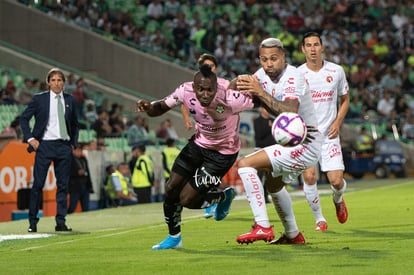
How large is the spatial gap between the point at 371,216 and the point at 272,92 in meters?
6.30

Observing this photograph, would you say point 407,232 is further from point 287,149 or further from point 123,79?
point 123,79

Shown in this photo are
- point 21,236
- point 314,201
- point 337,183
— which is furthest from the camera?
point 21,236

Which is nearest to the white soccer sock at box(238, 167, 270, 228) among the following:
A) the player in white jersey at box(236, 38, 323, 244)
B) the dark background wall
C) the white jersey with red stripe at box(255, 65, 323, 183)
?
the player in white jersey at box(236, 38, 323, 244)

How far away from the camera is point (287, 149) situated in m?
11.5

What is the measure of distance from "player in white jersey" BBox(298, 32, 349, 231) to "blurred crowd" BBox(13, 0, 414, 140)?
77.2 ft

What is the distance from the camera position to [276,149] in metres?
11.5

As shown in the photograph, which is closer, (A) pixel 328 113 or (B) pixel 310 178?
Answer: (A) pixel 328 113

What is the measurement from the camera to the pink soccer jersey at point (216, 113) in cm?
1155

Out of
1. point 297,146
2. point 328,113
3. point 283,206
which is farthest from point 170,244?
point 328,113

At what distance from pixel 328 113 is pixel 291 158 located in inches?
134

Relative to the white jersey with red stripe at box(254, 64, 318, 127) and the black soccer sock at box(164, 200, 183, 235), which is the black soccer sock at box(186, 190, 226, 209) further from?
the white jersey with red stripe at box(254, 64, 318, 127)

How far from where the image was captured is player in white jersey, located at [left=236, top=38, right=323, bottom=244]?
11172 millimetres

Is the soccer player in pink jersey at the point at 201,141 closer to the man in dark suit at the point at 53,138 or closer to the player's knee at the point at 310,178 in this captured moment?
the player's knee at the point at 310,178

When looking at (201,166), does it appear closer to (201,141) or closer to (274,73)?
(201,141)
